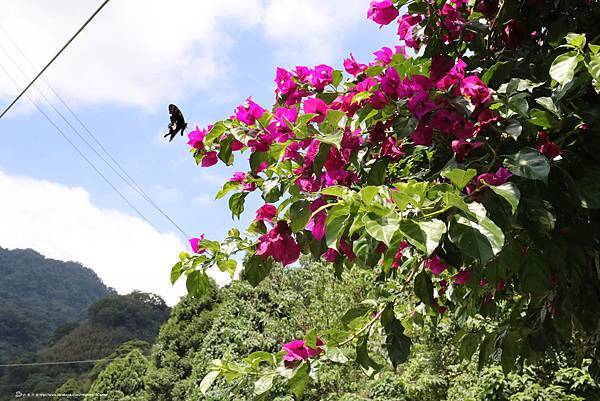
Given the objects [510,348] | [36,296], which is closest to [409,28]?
[510,348]

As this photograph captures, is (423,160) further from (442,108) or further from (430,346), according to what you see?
(430,346)

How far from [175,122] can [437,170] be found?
2.40 ft

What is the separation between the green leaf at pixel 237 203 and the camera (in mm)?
1493

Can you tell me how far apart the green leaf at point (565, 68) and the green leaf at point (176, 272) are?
0.93 meters

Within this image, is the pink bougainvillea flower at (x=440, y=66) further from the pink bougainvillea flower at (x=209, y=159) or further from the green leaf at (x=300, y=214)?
the pink bougainvillea flower at (x=209, y=159)

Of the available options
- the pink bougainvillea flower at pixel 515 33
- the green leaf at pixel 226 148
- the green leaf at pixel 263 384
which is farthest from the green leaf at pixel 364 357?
the pink bougainvillea flower at pixel 515 33

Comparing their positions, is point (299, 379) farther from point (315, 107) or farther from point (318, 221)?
point (315, 107)

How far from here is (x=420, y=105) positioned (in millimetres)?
1091

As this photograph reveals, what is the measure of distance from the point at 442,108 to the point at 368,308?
25.9 inches

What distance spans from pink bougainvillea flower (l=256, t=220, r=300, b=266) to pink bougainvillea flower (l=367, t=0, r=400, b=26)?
2.13ft

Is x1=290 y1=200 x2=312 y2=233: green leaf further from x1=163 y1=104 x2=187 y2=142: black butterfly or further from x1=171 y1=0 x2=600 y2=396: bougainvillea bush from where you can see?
x1=163 y1=104 x2=187 y2=142: black butterfly

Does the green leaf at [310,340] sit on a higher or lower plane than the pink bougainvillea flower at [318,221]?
lower

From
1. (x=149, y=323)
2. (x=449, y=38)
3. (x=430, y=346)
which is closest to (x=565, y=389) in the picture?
(x=430, y=346)

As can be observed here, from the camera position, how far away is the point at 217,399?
6422 millimetres
